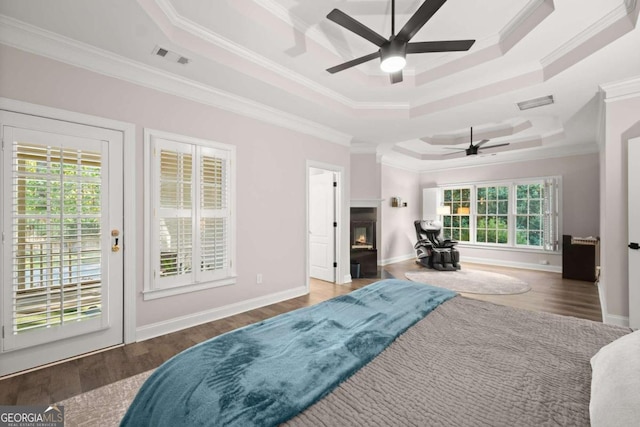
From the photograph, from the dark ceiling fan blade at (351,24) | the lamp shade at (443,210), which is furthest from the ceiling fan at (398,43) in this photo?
the lamp shade at (443,210)

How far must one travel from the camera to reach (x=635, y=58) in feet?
8.43

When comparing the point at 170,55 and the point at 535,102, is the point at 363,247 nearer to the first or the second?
the point at 535,102

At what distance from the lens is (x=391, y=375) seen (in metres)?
1.05

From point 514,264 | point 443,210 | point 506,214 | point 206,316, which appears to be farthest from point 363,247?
point 506,214

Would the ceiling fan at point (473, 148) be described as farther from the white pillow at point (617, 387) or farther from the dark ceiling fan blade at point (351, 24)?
the white pillow at point (617, 387)

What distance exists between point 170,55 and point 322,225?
11.2ft

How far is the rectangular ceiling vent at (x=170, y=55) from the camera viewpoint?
2473mm

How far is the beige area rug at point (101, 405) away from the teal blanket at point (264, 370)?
0.95 metres

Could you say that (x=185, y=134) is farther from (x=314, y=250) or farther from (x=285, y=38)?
(x=314, y=250)

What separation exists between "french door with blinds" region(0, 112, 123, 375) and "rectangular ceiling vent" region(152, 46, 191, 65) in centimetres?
82

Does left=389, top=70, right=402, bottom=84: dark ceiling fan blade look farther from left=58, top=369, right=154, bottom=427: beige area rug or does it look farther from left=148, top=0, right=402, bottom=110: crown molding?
left=58, top=369, right=154, bottom=427: beige area rug

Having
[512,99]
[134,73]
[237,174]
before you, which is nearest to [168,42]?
[134,73]

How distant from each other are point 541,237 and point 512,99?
163 inches

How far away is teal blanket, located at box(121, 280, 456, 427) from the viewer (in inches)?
34.2
